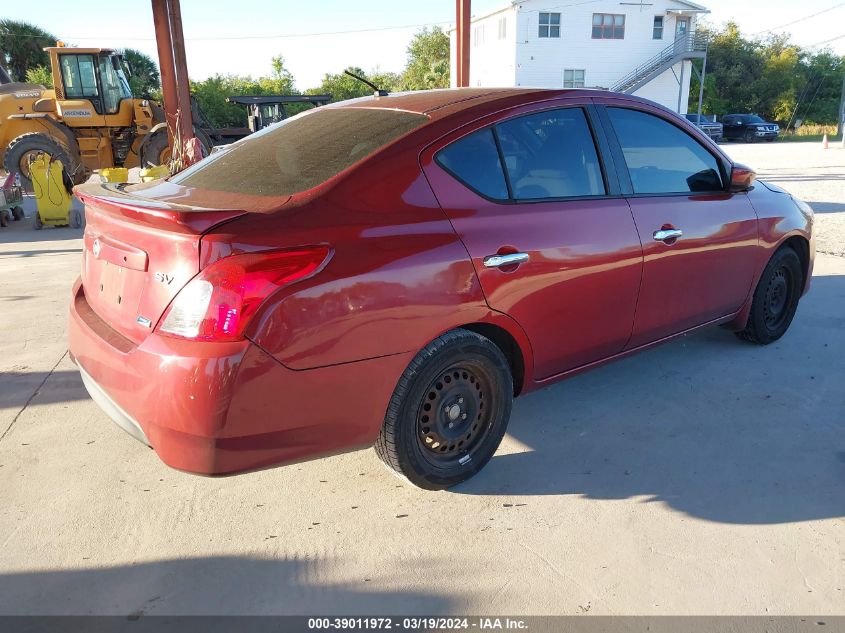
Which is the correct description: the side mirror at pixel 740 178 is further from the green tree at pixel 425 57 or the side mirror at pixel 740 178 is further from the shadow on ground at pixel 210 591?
the green tree at pixel 425 57

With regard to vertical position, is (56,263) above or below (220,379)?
below

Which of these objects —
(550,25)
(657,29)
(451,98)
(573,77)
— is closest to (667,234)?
(451,98)

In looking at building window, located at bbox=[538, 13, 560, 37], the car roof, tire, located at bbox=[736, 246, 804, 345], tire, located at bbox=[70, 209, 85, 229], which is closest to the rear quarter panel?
the car roof

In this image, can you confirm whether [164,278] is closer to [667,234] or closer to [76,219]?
[667,234]

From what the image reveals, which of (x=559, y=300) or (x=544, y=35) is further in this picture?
(x=544, y=35)

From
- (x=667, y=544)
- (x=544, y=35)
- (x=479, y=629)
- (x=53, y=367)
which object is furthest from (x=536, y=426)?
(x=544, y=35)

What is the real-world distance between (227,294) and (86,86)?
14585mm

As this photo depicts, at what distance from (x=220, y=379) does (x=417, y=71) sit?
55.2m

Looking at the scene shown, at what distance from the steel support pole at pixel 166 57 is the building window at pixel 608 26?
107 ft

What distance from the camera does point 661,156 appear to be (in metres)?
3.68

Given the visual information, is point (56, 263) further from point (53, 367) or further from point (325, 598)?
point (325, 598)

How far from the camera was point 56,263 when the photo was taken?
25.2 ft


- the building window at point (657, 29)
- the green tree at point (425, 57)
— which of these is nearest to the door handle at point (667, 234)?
the building window at point (657, 29)

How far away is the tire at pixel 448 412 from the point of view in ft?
8.53
